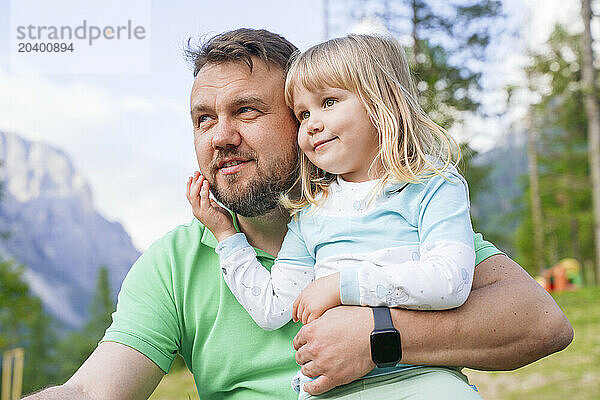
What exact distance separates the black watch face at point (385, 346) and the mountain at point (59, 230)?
549 inches

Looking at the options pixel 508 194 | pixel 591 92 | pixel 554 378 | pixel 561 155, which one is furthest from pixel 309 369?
pixel 508 194

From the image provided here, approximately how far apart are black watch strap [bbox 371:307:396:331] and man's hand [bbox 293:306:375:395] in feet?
0.03

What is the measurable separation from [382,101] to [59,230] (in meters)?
16.9

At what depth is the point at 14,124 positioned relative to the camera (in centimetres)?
1133

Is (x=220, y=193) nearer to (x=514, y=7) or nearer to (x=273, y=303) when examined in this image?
(x=273, y=303)

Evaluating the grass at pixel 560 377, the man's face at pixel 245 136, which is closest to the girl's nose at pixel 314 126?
the man's face at pixel 245 136

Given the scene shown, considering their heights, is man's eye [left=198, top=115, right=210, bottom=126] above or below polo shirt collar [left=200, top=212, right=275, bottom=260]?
above

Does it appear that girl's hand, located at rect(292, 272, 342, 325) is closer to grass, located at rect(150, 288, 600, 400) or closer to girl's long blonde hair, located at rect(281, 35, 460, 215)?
girl's long blonde hair, located at rect(281, 35, 460, 215)

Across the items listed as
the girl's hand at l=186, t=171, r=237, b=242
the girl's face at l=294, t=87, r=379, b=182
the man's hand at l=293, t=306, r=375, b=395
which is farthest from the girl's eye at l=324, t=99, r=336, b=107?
the man's hand at l=293, t=306, r=375, b=395

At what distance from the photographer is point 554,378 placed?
6180mm

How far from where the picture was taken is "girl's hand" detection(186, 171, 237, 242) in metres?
1.67

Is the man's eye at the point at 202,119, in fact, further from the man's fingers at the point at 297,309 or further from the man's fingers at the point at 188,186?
the man's fingers at the point at 297,309

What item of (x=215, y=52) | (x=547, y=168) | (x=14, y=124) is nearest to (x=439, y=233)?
(x=215, y=52)

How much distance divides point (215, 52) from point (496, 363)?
1.13 m
